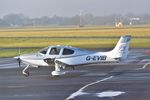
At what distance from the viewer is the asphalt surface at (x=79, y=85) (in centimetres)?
2004

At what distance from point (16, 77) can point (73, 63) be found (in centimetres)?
383

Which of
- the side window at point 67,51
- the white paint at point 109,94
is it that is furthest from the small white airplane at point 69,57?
the white paint at point 109,94

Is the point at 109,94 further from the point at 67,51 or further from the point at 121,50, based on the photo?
the point at 67,51

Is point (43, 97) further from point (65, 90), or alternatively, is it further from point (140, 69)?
point (140, 69)

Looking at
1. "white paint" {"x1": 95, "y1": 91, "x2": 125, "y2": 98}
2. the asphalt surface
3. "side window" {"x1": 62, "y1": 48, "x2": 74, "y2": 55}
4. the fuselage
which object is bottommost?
the asphalt surface

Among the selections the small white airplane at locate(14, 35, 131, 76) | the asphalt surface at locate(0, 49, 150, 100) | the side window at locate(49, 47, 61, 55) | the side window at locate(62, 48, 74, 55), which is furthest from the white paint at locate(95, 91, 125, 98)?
the side window at locate(49, 47, 61, 55)

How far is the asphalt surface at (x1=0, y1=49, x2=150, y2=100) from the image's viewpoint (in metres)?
20.0

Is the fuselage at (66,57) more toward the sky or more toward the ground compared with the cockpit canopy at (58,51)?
more toward the ground

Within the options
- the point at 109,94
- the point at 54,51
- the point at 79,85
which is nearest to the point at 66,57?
the point at 54,51

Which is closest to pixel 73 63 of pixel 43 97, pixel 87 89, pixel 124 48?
pixel 124 48

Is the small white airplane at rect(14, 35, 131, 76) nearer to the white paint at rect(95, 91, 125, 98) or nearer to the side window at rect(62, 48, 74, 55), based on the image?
the side window at rect(62, 48, 74, 55)

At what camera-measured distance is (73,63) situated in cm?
2912

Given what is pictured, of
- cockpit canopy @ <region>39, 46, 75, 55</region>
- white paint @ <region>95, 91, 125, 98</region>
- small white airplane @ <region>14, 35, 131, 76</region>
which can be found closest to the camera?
white paint @ <region>95, 91, 125, 98</region>

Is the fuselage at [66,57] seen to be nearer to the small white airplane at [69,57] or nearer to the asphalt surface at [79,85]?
the small white airplane at [69,57]
